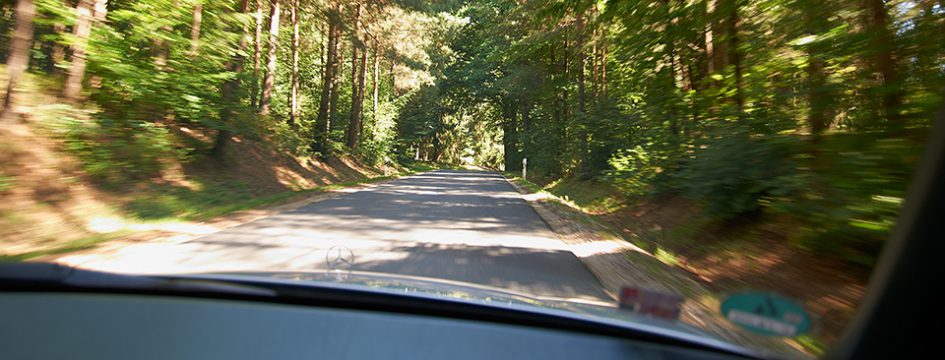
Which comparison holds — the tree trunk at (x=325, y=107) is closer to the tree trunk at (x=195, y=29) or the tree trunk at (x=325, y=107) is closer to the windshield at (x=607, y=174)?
the windshield at (x=607, y=174)

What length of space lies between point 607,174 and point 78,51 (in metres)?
13.8

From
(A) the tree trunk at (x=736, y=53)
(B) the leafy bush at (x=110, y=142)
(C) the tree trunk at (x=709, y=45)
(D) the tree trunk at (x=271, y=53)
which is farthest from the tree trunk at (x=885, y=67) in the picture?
(D) the tree trunk at (x=271, y=53)

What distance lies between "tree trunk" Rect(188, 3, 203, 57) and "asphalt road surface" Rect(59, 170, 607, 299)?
4696 mm

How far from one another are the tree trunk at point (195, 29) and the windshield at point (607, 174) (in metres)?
0.16

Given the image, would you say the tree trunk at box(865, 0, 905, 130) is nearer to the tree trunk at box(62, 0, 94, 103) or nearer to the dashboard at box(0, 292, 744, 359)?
the dashboard at box(0, 292, 744, 359)

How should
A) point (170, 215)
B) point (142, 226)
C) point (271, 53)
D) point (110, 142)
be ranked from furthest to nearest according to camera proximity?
point (271, 53) < point (110, 142) < point (170, 215) < point (142, 226)

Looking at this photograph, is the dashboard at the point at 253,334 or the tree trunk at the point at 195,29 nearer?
the dashboard at the point at 253,334

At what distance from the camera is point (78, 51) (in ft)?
35.1

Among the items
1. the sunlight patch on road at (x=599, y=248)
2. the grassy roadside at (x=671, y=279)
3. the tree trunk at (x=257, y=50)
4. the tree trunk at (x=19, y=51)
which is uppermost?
the tree trunk at (x=257, y=50)

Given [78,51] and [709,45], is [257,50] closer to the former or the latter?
[78,51]

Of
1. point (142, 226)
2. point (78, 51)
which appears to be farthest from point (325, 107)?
point (142, 226)

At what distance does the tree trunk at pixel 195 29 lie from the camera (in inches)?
496

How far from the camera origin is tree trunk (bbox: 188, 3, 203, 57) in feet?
41.4

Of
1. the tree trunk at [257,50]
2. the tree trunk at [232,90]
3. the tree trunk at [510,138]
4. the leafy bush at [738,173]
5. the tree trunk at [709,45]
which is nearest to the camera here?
the leafy bush at [738,173]
